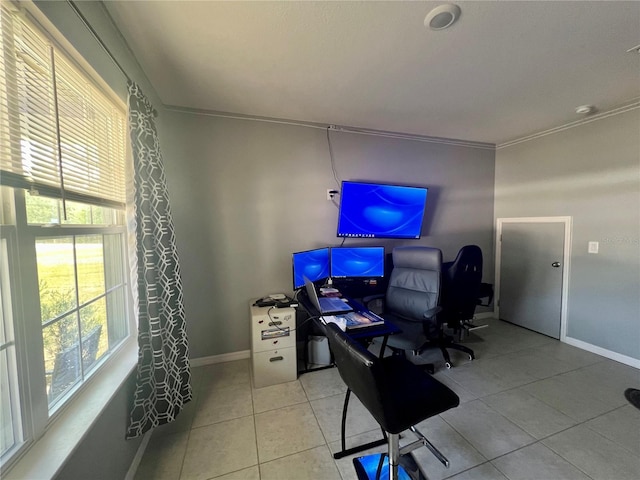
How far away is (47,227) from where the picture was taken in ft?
3.34

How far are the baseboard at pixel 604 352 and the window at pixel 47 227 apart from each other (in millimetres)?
4450

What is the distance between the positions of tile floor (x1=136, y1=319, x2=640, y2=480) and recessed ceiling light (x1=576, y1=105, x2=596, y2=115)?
2.57m

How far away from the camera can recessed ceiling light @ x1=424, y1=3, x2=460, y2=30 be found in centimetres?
132

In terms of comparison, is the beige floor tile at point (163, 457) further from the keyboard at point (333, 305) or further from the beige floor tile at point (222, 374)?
the keyboard at point (333, 305)

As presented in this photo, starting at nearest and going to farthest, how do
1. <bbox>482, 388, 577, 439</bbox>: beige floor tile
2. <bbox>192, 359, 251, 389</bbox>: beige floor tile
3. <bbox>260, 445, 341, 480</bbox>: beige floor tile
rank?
1. <bbox>260, 445, 341, 480</bbox>: beige floor tile
2. <bbox>482, 388, 577, 439</bbox>: beige floor tile
3. <bbox>192, 359, 251, 389</bbox>: beige floor tile

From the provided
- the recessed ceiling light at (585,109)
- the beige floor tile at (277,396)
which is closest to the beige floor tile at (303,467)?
the beige floor tile at (277,396)

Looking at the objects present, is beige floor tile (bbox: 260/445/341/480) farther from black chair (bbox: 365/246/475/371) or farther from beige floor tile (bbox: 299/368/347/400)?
black chair (bbox: 365/246/475/371)

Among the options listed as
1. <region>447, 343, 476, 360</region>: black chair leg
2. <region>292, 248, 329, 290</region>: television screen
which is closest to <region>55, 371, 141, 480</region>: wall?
<region>292, 248, 329, 290</region>: television screen

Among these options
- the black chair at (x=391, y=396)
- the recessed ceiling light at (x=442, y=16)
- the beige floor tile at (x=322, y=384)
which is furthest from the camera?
the beige floor tile at (x=322, y=384)

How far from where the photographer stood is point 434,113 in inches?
102

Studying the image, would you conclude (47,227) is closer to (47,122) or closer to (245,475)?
(47,122)

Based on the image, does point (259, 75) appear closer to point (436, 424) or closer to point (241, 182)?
point (241, 182)

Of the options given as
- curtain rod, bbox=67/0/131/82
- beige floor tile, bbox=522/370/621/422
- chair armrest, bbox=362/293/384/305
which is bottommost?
beige floor tile, bbox=522/370/621/422

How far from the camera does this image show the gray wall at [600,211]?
8.06ft
